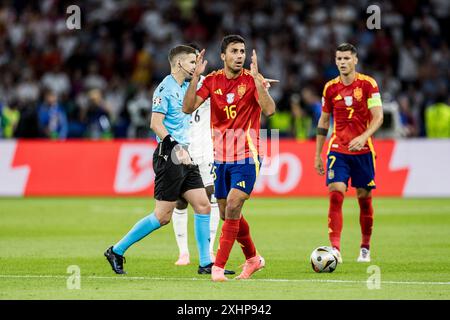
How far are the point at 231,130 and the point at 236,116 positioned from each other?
0.15 m

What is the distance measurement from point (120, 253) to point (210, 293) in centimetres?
210

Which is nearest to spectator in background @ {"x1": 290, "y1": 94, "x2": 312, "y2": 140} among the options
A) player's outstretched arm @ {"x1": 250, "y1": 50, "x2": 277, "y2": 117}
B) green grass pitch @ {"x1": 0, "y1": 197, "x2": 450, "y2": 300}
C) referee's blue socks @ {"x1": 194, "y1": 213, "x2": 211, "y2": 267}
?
green grass pitch @ {"x1": 0, "y1": 197, "x2": 450, "y2": 300}

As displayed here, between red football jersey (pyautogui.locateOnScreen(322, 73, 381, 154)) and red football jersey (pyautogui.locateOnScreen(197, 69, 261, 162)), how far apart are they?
7.96 feet

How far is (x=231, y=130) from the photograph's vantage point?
431 inches

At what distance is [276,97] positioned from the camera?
97.3 ft

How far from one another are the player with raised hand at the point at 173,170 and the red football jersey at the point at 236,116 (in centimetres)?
77

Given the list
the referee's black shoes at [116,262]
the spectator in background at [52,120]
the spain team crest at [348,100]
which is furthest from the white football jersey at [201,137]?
the spectator in background at [52,120]

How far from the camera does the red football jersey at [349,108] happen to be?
43.0 ft

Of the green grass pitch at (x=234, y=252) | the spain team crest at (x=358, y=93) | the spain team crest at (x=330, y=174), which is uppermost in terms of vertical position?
the spain team crest at (x=358, y=93)

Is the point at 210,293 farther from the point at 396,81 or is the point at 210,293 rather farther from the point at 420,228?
the point at 396,81

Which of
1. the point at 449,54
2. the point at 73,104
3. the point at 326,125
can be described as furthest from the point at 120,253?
the point at 449,54

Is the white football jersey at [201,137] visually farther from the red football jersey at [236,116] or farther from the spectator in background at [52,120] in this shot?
the spectator in background at [52,120]

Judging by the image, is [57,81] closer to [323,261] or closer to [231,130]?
[323,261]

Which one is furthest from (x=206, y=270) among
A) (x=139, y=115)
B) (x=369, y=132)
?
(x=139, y=115)
